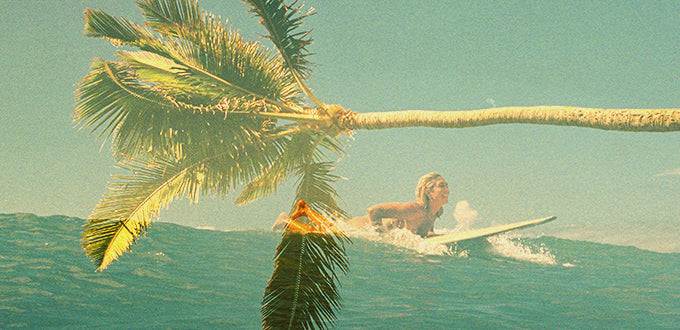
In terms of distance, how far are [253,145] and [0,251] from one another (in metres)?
10.1

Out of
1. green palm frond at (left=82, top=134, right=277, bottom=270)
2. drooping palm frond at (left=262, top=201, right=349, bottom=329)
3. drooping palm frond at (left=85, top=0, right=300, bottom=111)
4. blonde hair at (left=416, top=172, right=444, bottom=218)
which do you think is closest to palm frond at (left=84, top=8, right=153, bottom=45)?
drooping palm frond at (left=85, top=0, right=300, bottom=111)

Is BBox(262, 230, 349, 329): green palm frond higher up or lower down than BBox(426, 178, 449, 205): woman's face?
lower down

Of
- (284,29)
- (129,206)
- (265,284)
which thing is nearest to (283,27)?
(284,29)

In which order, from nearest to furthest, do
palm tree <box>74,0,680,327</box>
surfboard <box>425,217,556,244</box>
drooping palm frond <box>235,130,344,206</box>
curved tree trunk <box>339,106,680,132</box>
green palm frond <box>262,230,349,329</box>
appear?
green palm frond <box>262,230,349,329</box> → curved tree trunk <box>339,106,680,132</box> → palm tree <box>74,0,680,327</box> → drooping palm frond <box>235,130,344,206</box> → surfboard <box>425,217,556,244</box>

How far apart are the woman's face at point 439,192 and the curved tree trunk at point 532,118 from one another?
8.67 metres

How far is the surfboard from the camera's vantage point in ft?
48.3

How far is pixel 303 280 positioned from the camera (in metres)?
3.21

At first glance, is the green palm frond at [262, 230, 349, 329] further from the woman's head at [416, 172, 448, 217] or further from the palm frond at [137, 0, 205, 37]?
the woman's head at [416, 172, 448, 217]

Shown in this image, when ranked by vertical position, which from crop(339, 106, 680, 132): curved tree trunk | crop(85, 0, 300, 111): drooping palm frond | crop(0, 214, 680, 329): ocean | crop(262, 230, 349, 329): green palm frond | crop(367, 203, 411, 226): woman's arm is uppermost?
crop(85, 0, 300, 111): drooping palm frond

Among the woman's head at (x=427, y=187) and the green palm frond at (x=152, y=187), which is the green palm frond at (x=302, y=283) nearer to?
the green palm frond at (x=152, y=187)

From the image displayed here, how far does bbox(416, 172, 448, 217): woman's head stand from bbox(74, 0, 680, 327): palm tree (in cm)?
801

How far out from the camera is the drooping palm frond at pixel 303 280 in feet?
10.3

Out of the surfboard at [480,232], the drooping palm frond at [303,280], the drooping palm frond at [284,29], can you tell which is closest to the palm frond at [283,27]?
the drooping palm frond at [284,29]

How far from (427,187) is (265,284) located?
19.8ft
